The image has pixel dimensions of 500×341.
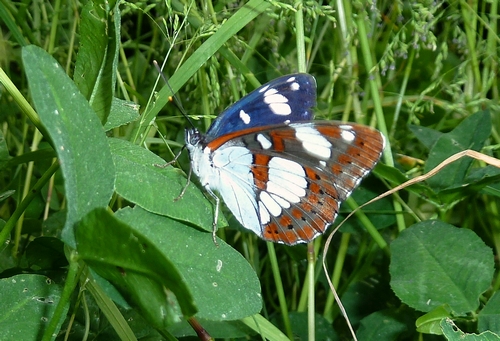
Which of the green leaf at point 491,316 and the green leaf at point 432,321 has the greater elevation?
the green leaf at point 432,321

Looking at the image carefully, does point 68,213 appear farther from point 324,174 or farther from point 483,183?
point 483,183

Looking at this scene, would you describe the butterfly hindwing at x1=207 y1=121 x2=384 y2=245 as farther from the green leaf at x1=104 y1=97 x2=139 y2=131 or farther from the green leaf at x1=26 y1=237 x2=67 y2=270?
the green leaf at x1=26 y1=237 x2=67 y2=270

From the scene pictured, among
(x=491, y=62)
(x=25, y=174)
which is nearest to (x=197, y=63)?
(x=25, y=174)

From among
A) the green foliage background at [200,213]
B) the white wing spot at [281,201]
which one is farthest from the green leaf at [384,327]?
the white wing spot at [281,201]

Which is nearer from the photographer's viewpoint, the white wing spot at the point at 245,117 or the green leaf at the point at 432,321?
the green leaf at the point at 432,321

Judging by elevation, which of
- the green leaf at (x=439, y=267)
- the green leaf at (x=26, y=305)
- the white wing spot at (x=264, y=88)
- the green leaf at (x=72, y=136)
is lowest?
the green leaf at (x=439, y=267)

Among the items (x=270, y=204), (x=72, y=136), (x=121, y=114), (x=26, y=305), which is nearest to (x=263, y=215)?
(x=270, y=204)

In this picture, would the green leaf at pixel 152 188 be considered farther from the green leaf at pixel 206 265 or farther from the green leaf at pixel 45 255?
the green leaf at pixel 45 255

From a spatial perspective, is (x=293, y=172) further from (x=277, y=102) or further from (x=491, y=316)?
(x=491, y=316)
